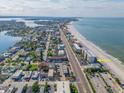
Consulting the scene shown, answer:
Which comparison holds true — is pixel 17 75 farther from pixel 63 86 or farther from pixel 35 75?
pixel 63 86

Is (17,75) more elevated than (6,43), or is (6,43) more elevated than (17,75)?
(17,75)

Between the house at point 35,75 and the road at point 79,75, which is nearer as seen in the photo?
the road at point 79,75

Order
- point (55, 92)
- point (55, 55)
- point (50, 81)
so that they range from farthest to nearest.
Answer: point (55, 55) → point (50, 81) → point (55, 92)

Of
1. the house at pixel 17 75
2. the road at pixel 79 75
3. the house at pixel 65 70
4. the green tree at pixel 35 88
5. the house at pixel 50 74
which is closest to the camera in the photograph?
the green tree at pixel 35 88

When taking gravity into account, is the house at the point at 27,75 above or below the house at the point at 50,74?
below

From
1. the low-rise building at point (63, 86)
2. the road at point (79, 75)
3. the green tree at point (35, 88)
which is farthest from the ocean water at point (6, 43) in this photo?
the low-rise building at point (63, 86)

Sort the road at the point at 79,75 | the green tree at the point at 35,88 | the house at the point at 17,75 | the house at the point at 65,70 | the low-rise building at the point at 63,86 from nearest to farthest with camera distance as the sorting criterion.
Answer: the low-rise building at the point at 63,86 → the green tree at the point at 35,88 → the road at the point at 79,75 → the house at the point at 17,75 → the house at the point at 65,70

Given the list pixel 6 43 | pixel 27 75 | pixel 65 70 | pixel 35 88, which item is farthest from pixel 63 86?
pixel 6 43

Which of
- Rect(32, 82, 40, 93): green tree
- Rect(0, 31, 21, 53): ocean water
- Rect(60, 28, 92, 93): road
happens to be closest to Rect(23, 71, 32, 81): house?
Rect(32, 82, 40, 93): green tree

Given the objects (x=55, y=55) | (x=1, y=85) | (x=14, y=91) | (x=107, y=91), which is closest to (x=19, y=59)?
(x=55, y=55)

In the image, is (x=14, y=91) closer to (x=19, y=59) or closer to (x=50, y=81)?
(x=50, y=81)

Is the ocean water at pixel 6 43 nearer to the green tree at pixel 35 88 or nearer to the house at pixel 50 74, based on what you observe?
the house at pixel 50 74
